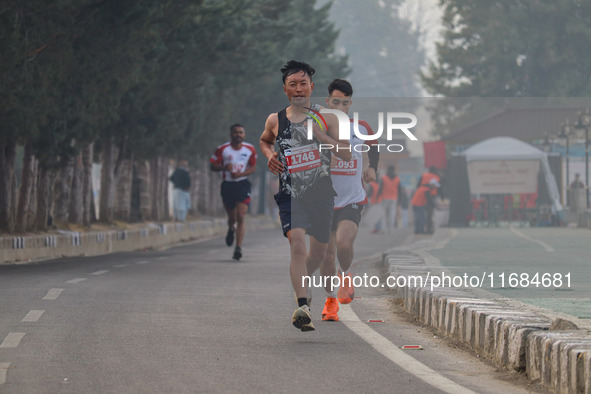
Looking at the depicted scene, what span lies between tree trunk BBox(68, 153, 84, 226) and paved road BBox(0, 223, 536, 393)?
15028 millimetres

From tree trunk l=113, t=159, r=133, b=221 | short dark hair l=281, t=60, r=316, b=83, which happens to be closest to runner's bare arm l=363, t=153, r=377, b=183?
short dark hair l=281, t=60, r=316, b=83

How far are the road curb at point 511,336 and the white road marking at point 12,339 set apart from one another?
313cm

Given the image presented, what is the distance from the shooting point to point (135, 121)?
31641 mm

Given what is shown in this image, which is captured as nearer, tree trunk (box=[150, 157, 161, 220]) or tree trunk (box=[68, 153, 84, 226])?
tree trunk (box=[68, 153, 84, 226])

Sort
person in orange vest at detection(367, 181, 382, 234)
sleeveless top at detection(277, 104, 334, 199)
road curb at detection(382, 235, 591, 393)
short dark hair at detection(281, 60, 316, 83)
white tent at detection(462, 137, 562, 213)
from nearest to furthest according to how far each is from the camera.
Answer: road curb at detection(382, 235, 591, 393)
sleeveless top at detection(277, 104, 334, 199)
short dark hair at detection(281, 60, 316, 83)
white tent at detection(462, 137, 562, 213)
person in orange vest at detection(367, 181, 382, 234)

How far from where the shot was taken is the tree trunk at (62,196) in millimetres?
28359

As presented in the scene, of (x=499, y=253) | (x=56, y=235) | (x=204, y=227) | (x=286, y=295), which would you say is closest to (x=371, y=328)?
(x=286, y=295)

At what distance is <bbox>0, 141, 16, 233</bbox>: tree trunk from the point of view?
23281mm

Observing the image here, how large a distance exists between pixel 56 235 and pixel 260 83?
22444 millimetres

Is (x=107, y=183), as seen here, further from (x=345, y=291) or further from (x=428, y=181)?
(x=345, y=291)

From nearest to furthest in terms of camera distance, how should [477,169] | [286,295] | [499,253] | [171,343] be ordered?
[171,343] < [286,295] < [499,253] < [477,169]

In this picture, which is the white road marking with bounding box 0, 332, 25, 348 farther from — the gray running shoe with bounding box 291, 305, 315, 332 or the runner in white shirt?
the runner in white shirt

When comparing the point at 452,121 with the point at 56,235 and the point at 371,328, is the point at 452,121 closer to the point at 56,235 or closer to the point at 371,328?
the point at 56,235

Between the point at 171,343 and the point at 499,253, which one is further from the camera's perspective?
the point at 499,253
